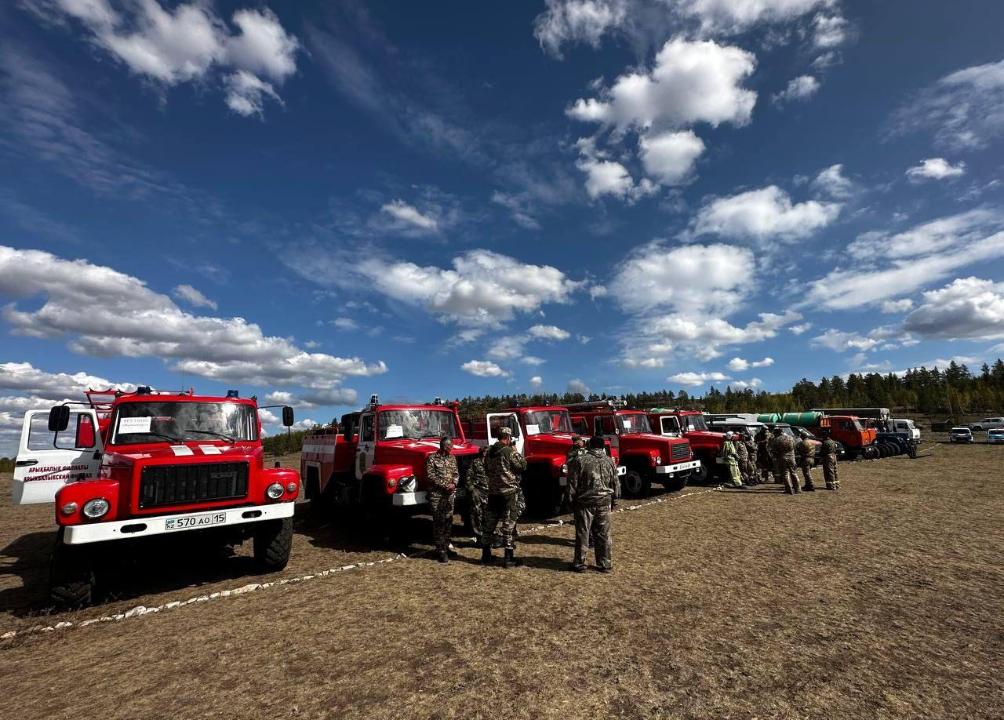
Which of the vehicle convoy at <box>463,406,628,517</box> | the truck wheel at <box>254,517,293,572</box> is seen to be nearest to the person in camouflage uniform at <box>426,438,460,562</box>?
the truck wheel at <box>254,517,293,572</box>

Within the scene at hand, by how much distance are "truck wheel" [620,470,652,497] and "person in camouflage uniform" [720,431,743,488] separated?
3.58 meters

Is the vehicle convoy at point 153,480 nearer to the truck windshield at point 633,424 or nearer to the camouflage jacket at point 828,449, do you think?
the truck windshield at point 633,424

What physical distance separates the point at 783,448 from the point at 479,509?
10.0 m

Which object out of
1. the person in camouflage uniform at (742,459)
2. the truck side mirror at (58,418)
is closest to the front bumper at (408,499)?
the truck side mirror at (58,418)

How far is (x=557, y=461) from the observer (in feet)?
32.9

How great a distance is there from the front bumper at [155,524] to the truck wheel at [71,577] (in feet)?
1.92

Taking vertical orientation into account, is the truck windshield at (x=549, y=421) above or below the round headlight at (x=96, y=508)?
above

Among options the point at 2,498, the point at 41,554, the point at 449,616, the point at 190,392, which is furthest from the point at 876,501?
the point at 2,498

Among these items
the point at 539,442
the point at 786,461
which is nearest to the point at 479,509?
the point at 539,442

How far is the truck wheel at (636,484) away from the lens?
41.8ft

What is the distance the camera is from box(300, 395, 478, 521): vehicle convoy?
7.58 meters

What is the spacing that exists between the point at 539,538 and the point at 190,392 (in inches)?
253

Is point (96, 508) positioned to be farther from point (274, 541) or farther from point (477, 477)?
point (477, 477)

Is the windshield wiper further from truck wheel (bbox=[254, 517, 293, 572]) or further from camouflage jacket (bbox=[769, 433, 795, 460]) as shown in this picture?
camouflage jacket (bbox=[769, 433, 795, 460])
